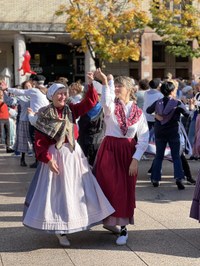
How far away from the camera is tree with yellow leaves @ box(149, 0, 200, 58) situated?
64.7 ft

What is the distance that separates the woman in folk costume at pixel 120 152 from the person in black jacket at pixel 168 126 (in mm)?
2707

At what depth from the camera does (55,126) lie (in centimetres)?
500

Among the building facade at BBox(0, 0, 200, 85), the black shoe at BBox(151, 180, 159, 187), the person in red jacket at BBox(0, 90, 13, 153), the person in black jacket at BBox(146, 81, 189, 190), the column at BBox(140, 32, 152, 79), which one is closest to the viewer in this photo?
the person in black jacket at BBox(146, 81, 189, 190)

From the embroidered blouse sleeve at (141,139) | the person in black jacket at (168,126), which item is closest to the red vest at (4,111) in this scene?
the person in black jacket at (168,126)

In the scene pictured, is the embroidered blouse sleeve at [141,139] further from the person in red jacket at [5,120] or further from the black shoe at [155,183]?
the person in red jacket at [5,120]

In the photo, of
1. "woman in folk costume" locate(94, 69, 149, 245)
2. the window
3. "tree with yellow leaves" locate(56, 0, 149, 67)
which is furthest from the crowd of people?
the window

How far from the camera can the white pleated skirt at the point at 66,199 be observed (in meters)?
4.82

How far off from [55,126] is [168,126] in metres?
3.43

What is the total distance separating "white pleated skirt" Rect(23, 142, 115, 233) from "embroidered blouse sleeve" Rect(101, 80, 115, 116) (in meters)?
0.55

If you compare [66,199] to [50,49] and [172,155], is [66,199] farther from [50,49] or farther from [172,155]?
Answer: [50,49]

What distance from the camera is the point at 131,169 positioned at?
5113 millimetres

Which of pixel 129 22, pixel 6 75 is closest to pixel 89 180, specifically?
pixel 6 75

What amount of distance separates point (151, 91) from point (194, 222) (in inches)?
171

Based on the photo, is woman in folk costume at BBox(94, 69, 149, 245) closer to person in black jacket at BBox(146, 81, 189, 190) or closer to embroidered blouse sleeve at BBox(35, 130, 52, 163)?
embroidered blouse sleeve at BBox(35, 130, 52, 163)
